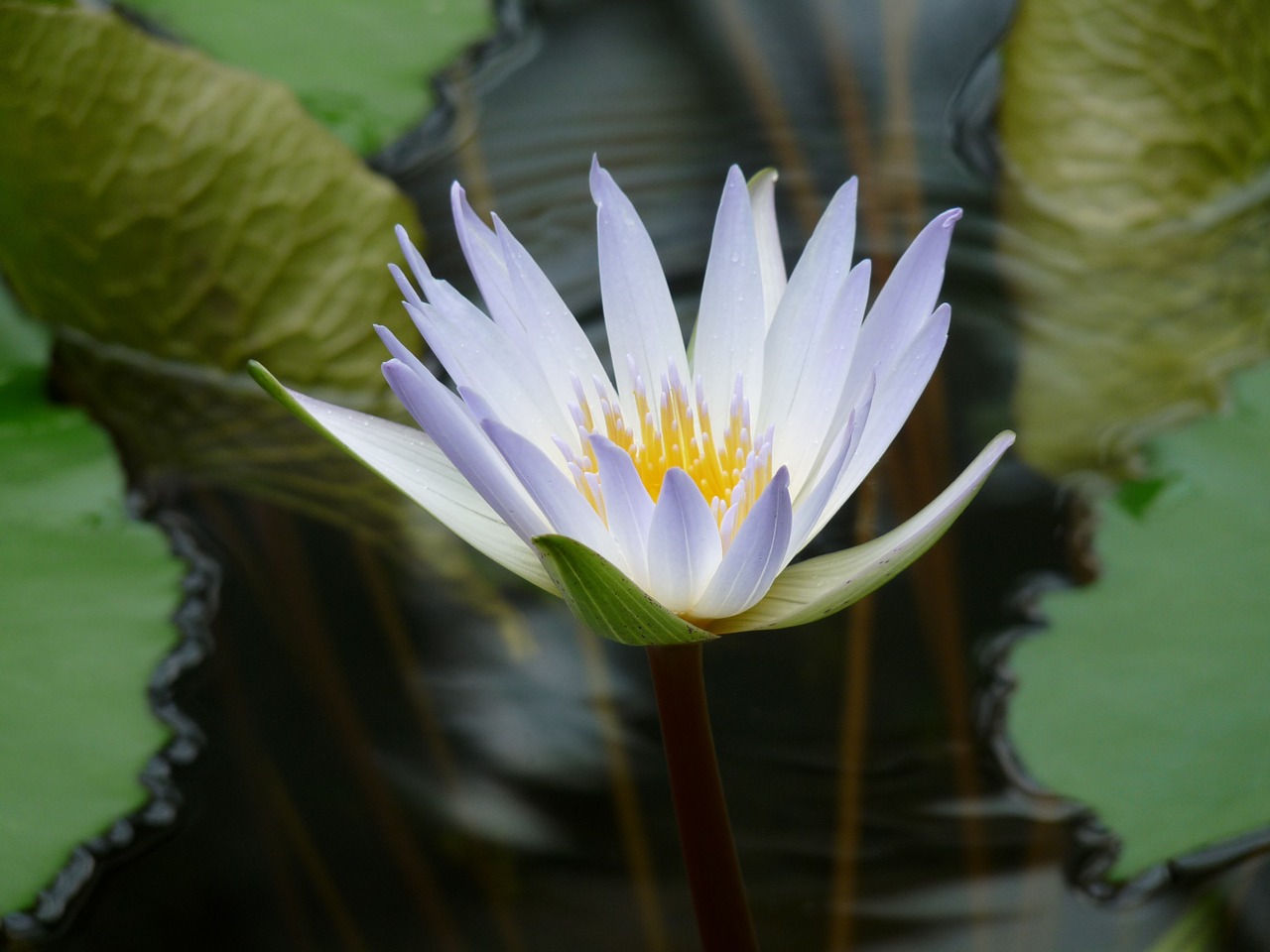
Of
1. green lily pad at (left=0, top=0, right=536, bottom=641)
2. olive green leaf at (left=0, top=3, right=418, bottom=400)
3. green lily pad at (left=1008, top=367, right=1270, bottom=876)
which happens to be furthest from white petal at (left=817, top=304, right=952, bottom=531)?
olive green leaf at (left=0, top=3, right=418, bottom=400)

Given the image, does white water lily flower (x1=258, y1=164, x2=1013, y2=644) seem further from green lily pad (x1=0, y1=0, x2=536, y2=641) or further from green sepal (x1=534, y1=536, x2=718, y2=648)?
green lily pad (x1=0, y1=0, x2=536, y2=641)

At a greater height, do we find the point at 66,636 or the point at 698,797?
the point at 698,797

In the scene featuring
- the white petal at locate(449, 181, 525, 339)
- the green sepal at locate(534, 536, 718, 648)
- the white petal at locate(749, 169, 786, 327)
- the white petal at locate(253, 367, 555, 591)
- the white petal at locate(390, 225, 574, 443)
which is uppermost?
the white petal at locate(749, 169, 786, 327)

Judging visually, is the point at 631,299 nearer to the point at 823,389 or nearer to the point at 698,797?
the point at 823,389

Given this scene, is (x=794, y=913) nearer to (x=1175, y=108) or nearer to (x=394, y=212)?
(x=394, y=212)

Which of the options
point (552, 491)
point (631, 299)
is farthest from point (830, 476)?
point (631, 299)
